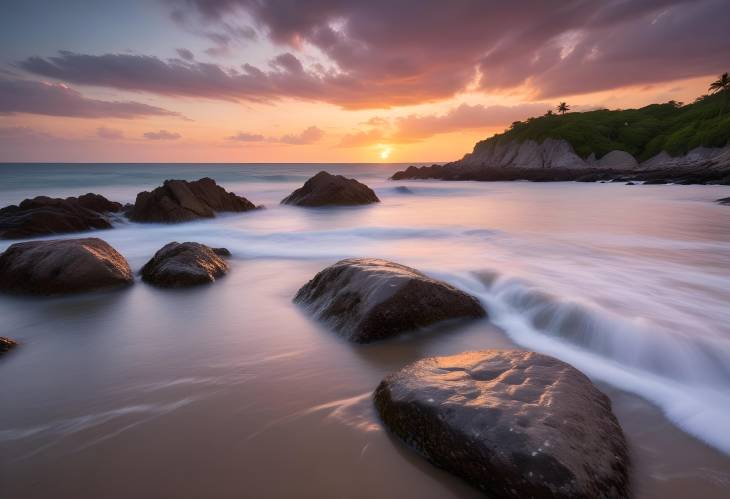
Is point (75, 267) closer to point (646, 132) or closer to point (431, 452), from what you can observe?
point (431, 452)

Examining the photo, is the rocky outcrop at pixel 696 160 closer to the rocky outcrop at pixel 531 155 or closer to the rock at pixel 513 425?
the rocky outcrop at pixel 531 155

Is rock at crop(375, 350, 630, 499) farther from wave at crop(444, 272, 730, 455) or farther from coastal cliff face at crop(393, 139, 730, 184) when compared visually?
coastal cliff face at crop(393, 139, 730, 184)

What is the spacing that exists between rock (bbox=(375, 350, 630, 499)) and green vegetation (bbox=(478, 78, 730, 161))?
61.4 m

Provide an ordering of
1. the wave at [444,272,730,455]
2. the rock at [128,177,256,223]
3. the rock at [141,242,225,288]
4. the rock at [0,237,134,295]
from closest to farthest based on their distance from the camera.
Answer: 1. the wave at [444,272,730,455]
2. the rock at [0,237,134,295]
3. the rock at [141,242,225,288]
4. the rock at [128,177,256,223]

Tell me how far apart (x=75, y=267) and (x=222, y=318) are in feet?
8.63

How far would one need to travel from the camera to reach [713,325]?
4211mm

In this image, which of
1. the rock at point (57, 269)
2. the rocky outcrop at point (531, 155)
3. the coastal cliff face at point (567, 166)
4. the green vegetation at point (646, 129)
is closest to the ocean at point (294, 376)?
the rock at point (57, 269)

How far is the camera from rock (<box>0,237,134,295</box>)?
5.82 m

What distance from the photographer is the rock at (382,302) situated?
13.3 feet

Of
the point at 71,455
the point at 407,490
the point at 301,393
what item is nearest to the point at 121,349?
the point at 71,455

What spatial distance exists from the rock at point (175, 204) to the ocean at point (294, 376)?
7380 millimetres

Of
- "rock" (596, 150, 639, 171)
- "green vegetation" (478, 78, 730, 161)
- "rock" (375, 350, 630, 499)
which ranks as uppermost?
"green vegetation" (478, 78, 730, 161)

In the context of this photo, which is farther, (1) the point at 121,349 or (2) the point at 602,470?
(1) the point at 121,349

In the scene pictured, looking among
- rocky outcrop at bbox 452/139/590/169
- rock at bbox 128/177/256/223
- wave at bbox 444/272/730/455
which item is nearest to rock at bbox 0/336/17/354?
wave at bbox 444/272/730/455
